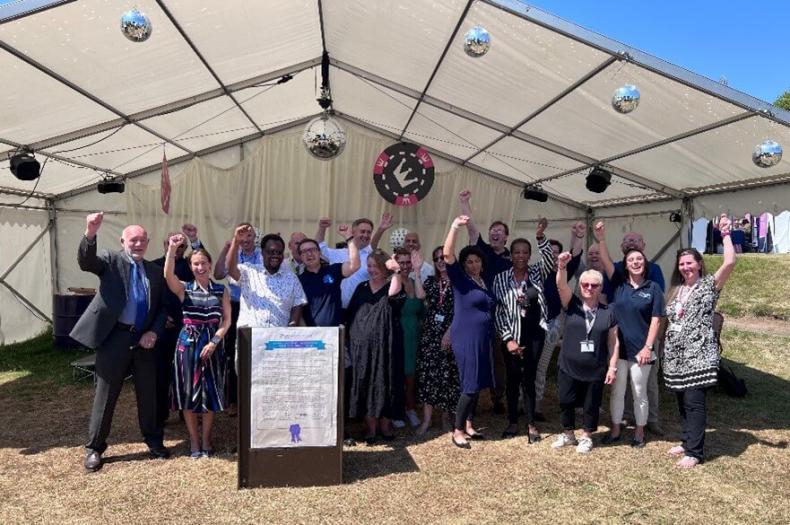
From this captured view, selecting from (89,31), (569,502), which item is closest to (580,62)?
(569,502)

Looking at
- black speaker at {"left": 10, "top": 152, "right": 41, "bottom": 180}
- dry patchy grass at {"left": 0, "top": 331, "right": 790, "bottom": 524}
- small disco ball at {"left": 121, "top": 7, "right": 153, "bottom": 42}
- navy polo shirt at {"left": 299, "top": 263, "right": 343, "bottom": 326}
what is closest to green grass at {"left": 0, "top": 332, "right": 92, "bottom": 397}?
dry patchy grass at {"left": 0, "top": 331, "right": 790, "bottom": 524}

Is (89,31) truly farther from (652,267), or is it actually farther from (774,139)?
(774,139)

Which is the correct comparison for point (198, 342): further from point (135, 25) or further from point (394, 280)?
point (135, 25)

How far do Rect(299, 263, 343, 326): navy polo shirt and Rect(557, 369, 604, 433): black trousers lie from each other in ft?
5.44

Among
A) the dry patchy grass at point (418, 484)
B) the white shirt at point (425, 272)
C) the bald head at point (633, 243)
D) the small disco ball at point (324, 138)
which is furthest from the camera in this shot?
the small disco ball at point (324, 138)

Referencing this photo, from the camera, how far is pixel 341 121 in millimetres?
8141

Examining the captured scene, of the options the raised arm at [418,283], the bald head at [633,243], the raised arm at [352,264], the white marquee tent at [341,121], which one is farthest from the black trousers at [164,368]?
the bald head at [633,243]

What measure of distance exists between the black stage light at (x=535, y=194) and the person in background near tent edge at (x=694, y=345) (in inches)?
181

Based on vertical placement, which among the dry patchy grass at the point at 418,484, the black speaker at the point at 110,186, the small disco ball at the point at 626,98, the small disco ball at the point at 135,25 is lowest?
the dry patchy grass at the point at 418,484

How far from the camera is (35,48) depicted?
3.89m

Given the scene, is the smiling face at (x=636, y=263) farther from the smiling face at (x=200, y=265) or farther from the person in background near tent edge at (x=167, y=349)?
the person in background near tent edge at (x=167, y=349)

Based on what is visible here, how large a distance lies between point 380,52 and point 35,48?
274cm

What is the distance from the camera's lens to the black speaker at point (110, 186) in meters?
7.64

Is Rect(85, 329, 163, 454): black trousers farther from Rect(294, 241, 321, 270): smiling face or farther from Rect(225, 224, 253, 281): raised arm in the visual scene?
Rect(294, 241, 321, 270): smiling face
